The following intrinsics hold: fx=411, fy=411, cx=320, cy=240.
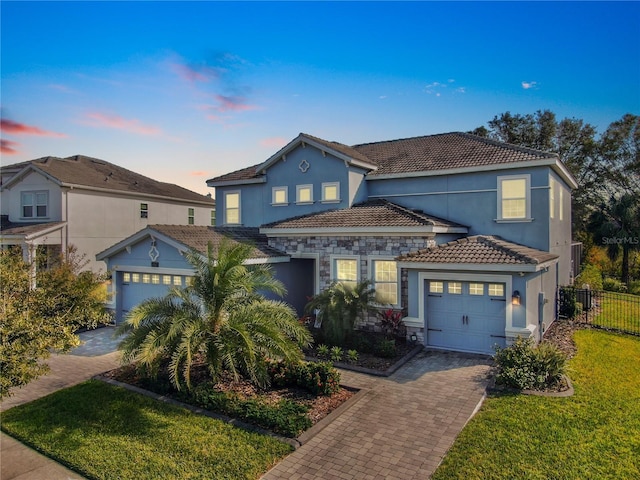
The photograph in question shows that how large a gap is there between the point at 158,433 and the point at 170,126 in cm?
1242

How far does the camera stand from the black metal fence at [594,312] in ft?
52.9

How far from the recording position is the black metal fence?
52.9ft

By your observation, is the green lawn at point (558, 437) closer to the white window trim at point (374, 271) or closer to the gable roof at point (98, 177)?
the white window trim at point (374, 271)

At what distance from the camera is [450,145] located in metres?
19.0

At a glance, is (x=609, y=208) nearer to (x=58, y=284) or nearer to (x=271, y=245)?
(x=271, y=245)

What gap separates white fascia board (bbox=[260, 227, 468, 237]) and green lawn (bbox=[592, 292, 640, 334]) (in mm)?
6955

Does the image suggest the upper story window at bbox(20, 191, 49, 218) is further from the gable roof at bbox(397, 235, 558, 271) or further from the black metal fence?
the black metal fence

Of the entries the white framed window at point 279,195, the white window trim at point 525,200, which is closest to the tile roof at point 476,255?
the white window trim at point 525,200

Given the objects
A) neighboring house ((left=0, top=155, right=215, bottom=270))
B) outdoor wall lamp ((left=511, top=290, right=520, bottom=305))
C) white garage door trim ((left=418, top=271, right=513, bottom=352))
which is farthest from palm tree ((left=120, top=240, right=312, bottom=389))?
neighboring house ((left=0, top=155, right=215, bottom=270))

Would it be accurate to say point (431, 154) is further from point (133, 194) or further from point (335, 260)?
point (133, 194)

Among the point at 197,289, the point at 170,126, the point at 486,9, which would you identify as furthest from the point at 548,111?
the point at 197,289

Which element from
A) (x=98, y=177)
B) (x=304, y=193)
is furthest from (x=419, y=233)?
(x=98, y=177)

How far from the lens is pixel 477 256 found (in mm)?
12570

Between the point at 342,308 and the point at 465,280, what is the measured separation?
391 cm
